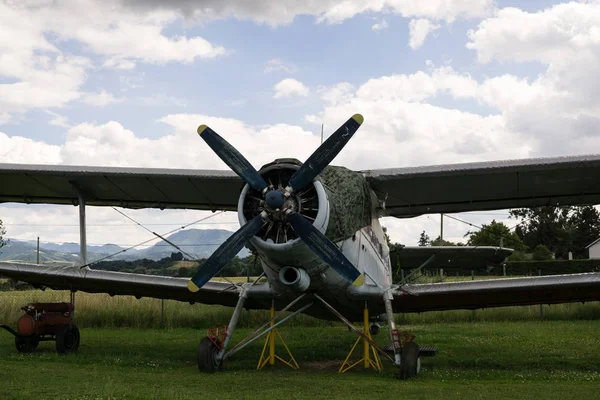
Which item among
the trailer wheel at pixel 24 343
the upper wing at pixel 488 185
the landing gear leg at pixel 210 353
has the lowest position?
the trailer wheel at pixel 24 343

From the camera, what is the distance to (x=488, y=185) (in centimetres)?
1207

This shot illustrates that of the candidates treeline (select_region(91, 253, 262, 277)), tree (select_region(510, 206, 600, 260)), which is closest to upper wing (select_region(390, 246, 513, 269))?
treeline (select_region(91, 253, 262, 277))

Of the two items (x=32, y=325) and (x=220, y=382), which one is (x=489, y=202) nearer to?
(x=220, y=382)

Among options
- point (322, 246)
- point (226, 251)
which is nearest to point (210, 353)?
point (226, 251)

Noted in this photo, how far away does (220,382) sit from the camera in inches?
344

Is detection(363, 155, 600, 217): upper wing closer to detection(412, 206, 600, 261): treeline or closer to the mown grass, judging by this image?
the mown grass

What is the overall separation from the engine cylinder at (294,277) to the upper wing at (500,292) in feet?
7.97

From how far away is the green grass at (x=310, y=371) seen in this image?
7801 millimetres

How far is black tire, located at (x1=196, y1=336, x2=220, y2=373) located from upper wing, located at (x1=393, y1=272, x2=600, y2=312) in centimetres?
339

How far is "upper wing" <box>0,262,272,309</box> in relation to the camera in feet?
39.5

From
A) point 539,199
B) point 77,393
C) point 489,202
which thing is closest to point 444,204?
point 489,202

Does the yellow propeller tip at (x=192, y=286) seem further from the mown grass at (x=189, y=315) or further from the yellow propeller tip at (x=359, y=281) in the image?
the mown grass at (x=189, y=315)

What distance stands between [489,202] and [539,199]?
96 centimetres

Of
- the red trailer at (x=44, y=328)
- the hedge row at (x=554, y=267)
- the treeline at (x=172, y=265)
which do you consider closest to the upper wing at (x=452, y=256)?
the treeline at (x=172, y=265)
